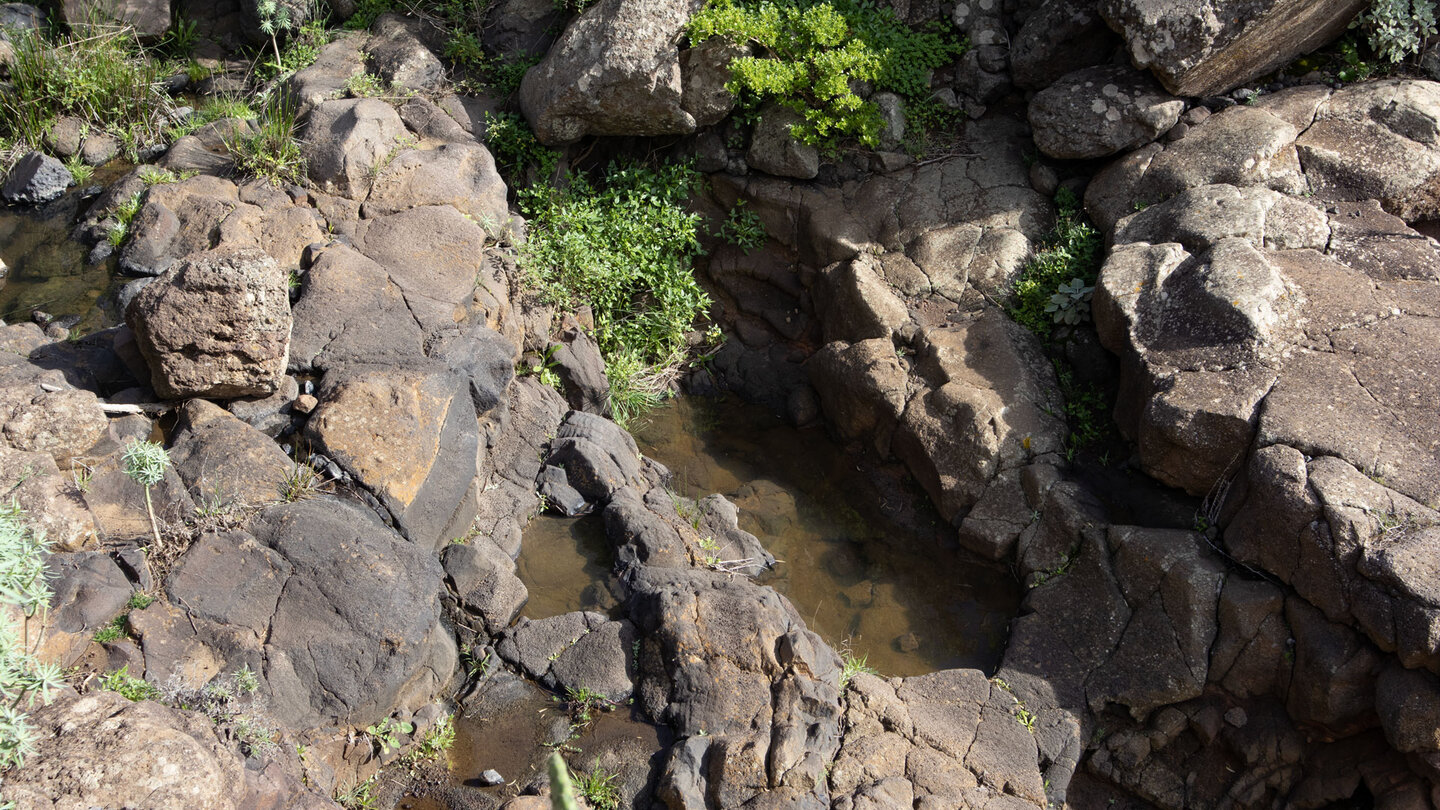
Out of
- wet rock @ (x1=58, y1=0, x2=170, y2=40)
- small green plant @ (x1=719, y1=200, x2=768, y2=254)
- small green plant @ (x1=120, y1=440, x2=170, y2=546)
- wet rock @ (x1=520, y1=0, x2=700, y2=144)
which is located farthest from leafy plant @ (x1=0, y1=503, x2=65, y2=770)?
wet rock @ (x1=58, y1=0, x2=170, y2=40)

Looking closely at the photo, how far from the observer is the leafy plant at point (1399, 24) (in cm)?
670

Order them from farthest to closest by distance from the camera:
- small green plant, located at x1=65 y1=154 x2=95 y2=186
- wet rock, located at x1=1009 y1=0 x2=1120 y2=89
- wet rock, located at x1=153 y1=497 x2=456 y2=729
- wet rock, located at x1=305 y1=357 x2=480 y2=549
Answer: wet rock, located at x1=1009 y1=0 x2=1120 y2=89, small green plant, located at x1=65 y1=154 x2=95 y2=186, wet rock, located at x1=305 y1=357 x2=480 y2=549, wet rock, located at x1=153 y1=497 x2=456 y2=729

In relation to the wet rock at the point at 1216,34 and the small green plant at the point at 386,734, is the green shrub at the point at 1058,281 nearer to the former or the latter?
the wet rock at the point at 1216,34

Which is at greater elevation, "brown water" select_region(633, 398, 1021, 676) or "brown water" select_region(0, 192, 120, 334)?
"brown water" select_region(0, 192, 120, 334)

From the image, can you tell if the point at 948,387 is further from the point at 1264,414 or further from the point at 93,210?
the point at 93,210

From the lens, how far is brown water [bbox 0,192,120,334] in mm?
5672

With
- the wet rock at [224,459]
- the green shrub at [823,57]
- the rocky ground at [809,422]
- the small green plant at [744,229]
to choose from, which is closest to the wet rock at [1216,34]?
the rocky ground at [809,422]

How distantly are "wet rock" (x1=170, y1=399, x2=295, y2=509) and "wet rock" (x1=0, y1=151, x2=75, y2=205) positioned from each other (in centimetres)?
294

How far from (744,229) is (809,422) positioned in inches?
65.5

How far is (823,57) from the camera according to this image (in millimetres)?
7223

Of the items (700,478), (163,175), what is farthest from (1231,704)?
(163,175)

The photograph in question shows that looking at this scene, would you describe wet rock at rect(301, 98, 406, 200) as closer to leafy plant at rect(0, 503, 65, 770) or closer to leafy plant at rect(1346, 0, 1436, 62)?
leafy plant at rect(0, 503, 65, 770)

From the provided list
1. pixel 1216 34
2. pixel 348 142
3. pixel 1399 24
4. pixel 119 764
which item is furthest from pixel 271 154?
pixel 1399 24

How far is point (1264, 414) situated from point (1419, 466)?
28.8 inches
